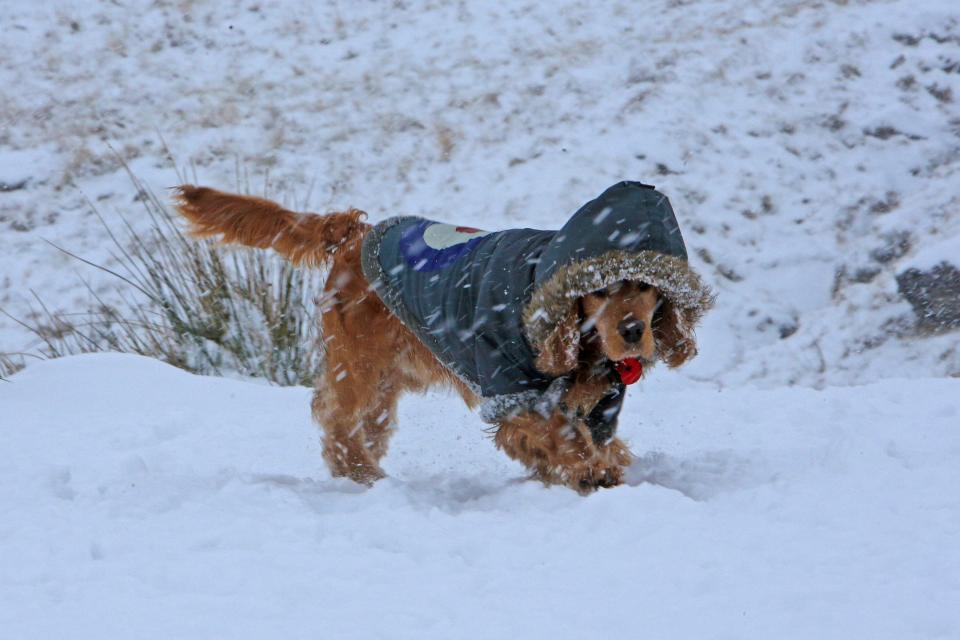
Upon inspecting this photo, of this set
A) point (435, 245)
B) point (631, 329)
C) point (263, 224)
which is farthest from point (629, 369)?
point (263, 224)

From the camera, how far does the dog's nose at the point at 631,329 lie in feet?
8.08

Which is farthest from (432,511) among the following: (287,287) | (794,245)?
(794,245)

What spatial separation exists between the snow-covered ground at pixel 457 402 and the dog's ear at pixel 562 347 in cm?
36

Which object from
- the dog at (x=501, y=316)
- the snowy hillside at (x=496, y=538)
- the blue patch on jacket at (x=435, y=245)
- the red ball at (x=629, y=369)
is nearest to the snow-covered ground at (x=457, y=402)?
the snowy hillside at (x=496, y=538)

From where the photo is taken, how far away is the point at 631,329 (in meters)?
2.46

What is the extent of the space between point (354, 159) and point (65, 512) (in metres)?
5.21

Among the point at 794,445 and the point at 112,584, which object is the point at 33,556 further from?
the point at 794,445

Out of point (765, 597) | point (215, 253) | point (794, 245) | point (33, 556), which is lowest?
point (794, 245)

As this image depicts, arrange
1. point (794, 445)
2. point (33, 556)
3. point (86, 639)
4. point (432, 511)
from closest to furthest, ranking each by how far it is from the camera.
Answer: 1. point (86, 639)
2. point (33, 556)
3. point (432, 511)
4. point (794, 445)

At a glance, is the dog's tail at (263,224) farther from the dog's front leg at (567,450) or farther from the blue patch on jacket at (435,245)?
the dog's front leg at (567,450)

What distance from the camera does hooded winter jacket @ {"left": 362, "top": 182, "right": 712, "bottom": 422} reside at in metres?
2.41

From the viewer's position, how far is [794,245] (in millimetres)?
5836

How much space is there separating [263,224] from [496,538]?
1.73 m

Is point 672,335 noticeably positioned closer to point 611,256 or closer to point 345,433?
point 611,256
